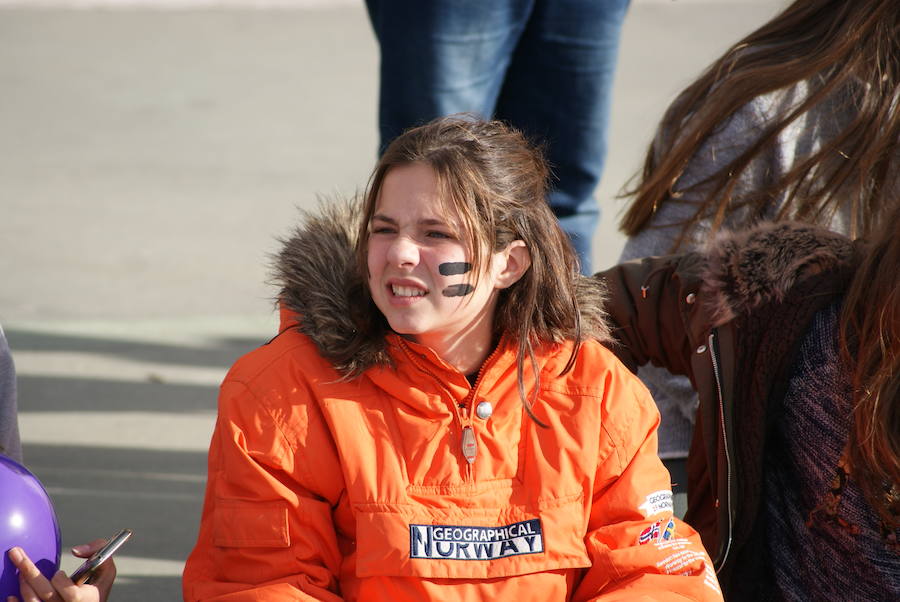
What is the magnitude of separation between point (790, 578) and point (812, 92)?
1.05m

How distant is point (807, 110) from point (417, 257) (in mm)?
1085

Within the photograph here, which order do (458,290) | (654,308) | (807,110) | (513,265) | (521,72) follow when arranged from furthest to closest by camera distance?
(521,72), (807,110), (654,308), (513,265), (458,290)

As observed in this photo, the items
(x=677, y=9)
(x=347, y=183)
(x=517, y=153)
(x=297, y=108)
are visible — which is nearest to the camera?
(x=517, y=153)

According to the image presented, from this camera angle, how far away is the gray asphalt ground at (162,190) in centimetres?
A: 340

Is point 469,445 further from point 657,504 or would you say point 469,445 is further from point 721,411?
point 721,411

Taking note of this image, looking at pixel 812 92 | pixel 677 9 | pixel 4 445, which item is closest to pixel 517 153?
pixel 812 92

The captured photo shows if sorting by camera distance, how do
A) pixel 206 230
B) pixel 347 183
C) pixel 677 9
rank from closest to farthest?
1. pixel 206 230
2. pixel 347 183
3. pixel 677 9

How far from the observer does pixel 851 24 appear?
250cm

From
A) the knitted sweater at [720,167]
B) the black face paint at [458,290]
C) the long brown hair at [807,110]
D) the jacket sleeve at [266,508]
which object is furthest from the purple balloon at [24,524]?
the long brown hair at [807,110]

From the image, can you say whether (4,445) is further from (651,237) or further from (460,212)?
(651,237)

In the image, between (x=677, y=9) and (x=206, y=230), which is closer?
(x=206, y=230)

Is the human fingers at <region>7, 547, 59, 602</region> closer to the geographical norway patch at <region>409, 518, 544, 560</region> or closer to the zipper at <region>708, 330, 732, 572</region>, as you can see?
the geographical norway patch at <region>409, 518, 544, 560</region>

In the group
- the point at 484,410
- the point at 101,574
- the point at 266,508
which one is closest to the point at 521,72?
the point at 484,410

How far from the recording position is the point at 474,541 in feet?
6.36
